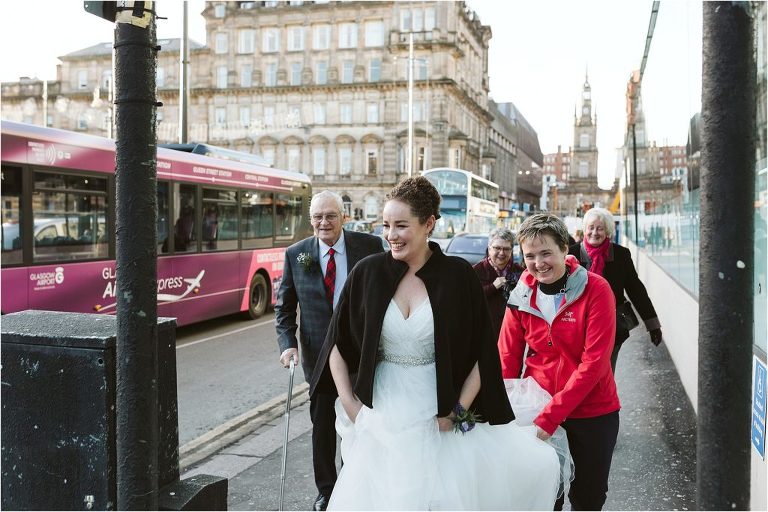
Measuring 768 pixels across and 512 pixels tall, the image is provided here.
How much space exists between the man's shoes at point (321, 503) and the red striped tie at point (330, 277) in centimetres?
118

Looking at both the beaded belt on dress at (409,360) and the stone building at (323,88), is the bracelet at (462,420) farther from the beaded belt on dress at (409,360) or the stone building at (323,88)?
the stone building at (323,88)

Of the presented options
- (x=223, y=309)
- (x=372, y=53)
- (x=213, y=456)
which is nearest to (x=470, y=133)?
(x=372, y=53)

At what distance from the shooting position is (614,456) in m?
5.47

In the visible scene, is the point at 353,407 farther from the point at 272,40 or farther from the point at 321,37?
the point at 272,40

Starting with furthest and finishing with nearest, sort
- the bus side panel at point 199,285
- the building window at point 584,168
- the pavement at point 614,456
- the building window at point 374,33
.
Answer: the building window at point 584,168 → the building window at point 374,33 → the bus side panel at point 199,285 → the pavement at point 614,456

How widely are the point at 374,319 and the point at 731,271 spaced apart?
153 cm

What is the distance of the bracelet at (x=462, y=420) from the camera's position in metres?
2.99

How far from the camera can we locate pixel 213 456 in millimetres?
5652

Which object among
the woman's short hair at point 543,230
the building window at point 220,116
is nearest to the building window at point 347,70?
the building window at point 220,116

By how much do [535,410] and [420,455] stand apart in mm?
688

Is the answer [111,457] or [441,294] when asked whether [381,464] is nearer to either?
[441,294]

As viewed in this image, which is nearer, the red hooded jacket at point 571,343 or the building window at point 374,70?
the red hooded jacket at point 571,343

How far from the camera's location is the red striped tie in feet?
15.7

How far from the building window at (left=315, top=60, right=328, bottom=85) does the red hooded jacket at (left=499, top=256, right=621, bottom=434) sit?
74.5 meters
